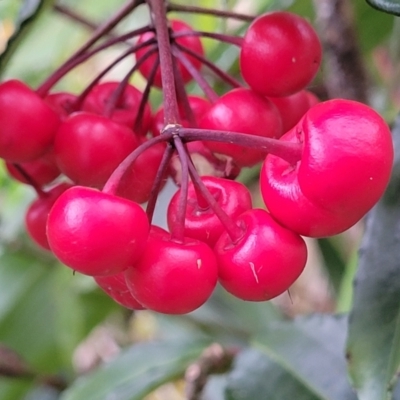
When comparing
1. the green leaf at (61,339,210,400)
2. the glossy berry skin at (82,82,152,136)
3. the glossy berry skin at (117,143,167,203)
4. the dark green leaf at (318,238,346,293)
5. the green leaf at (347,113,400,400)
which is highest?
the glossy berry skin at (82,82,152,136)

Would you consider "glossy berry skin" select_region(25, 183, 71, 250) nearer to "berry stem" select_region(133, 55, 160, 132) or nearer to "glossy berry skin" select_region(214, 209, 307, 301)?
"berry stem" select_region(133, 55, 160, 132)

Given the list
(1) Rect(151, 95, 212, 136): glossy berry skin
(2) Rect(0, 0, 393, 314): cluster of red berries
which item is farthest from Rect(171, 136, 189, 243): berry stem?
(1) Rect(151, 95, 212, 136): glossy berry skin

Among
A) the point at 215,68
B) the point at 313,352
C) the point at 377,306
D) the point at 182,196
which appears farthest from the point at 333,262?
the point at 182,196

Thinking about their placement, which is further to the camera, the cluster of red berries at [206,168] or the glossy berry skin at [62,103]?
the glossy berry skin at [62,103]

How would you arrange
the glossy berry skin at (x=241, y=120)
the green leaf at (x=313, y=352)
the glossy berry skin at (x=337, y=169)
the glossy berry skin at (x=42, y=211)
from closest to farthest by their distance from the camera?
the glossy berry skin at (x=337, y=169) < the glossy berry skin at (x=241, y=120) < the glossy berry skin at (x=42, y=211) < the green leaf at (x=313, y=352)

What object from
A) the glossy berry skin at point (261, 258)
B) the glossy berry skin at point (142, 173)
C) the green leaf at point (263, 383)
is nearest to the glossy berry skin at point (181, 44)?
the glossy berry skin at point (142, 173)

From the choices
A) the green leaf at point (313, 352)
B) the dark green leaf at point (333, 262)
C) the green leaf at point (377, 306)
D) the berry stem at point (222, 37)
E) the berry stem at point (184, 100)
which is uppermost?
the berry stem at point (222, 37)

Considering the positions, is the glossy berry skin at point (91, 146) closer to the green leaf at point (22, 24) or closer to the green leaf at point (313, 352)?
the green leaf at point (22, 24)
